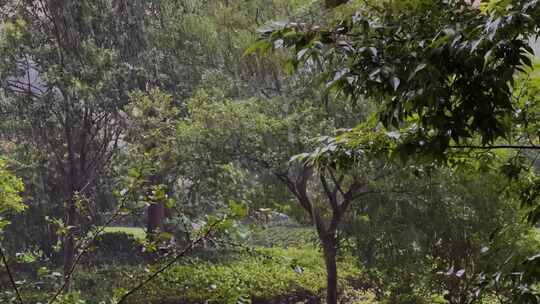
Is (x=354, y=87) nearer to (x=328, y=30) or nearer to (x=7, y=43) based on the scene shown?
(x=328, y=30)

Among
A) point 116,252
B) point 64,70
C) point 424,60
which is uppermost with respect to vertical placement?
point 64,70

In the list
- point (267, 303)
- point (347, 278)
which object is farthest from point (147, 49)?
point (347, 278)

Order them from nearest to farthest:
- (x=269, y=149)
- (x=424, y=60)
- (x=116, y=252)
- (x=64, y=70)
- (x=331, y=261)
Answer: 1. (x=424, y=60)
2. (x=269, y=149)
3. (x=331, y=261)
4. (x=64, y=70)
5. (x=116, y=252)

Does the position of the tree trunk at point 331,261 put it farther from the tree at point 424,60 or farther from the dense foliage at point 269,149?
the tree at point 424,60

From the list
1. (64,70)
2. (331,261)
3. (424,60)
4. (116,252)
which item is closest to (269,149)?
(331,261)

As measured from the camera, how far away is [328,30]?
63.7 inches

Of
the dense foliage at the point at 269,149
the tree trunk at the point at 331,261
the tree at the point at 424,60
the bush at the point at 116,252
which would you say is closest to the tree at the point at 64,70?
the dense foliage at the point at 269,149

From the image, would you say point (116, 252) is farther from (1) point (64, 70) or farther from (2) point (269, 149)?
(2) point (269, 149)

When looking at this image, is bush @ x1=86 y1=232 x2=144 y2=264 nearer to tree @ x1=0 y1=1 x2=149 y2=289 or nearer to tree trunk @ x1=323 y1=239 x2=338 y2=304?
tree @ x1=0 y1=1 x2=149 y2=289

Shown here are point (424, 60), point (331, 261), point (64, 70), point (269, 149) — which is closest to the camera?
point (424, 60)

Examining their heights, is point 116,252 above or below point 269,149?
below

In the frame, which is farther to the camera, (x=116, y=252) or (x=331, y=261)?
(x=116, y=252)

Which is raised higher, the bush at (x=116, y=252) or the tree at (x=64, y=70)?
the tree at (x=64, y=70)

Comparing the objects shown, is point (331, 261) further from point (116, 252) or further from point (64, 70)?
point (116, 252)
